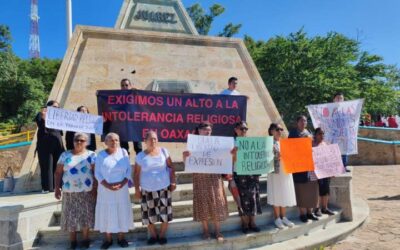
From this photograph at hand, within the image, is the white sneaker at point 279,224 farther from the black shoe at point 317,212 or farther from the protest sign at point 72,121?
the protest sign at point 72,121

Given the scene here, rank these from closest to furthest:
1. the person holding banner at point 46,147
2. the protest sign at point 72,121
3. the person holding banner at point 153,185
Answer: the person holding banner at point 153,185 → the protest sign at point 72,121 → the person holding banner at point 46,147

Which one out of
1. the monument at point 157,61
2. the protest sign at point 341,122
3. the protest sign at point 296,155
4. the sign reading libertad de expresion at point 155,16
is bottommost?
the protest sign at point 296,155

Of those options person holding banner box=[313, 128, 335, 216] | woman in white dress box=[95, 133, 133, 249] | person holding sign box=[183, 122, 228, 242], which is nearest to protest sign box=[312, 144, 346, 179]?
person holding banner box=[313, 128, 335, 216]

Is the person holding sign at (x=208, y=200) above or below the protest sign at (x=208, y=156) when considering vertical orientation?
below

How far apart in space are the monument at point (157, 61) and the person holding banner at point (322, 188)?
10.7ft

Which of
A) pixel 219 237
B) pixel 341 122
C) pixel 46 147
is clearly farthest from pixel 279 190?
pixel 46 147

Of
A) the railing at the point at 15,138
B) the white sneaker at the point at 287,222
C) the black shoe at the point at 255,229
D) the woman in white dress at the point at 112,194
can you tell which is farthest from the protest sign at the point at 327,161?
the railing at the point at 15,138

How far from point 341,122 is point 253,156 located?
109 inches

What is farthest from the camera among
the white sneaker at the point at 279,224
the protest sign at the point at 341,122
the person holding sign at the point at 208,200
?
the protest sign at the point at 341,122

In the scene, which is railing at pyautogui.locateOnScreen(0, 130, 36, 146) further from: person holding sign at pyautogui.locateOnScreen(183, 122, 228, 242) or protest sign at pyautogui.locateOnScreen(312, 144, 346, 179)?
protest sign at pyautogui.locateOnScreen(312, 144, 346, 179)

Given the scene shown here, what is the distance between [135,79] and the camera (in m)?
8.66

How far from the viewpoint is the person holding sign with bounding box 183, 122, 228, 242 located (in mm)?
4516

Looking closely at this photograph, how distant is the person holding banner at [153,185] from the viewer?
4293 millimetres

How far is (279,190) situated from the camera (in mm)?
5145
